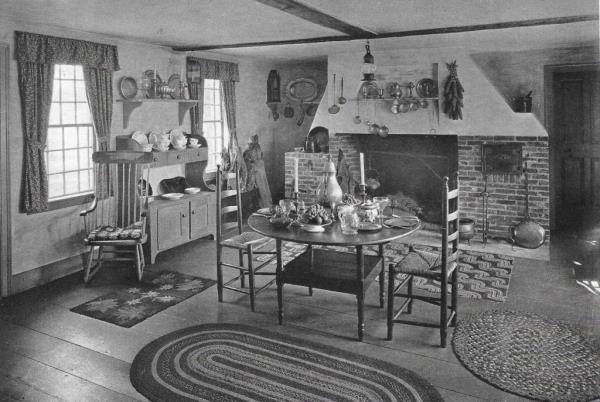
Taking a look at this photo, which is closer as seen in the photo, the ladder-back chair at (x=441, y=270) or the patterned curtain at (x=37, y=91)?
the ladder-back chair at (x=441, y=270)

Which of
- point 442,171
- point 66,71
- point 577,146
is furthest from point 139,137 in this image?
A: point 577,146

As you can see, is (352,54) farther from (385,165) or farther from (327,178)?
(327,178)

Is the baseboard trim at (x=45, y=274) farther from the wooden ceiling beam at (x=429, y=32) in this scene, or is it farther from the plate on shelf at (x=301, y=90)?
the plate on shelf at (x=301, y=90)

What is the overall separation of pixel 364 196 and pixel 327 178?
0.33 meters

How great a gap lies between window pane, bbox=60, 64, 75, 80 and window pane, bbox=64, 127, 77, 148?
519mm

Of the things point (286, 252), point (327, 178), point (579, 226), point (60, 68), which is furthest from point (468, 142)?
point (60, 68)

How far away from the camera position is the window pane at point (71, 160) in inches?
215

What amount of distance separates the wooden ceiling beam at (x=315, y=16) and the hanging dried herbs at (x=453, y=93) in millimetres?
1587

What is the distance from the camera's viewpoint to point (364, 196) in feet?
14.1

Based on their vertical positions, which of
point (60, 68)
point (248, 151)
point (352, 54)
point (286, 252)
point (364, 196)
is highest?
point (352, 54)

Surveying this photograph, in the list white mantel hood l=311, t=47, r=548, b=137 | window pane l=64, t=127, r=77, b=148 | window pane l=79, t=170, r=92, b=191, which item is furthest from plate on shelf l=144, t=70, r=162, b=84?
white mantel hood l=311, t=47, r=548, b=137

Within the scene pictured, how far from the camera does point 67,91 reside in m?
5.42

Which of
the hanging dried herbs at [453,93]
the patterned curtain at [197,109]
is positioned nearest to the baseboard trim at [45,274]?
the patterned curtain at [197,109]

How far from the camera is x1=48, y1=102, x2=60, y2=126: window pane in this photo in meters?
5.28
